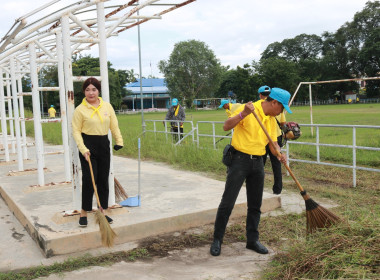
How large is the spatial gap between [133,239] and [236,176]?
145 centimetres

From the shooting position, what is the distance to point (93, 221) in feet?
15.0

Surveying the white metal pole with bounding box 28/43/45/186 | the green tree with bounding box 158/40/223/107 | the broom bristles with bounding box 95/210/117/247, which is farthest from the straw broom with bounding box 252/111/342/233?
the green tree with bounding box 158/40/223/107

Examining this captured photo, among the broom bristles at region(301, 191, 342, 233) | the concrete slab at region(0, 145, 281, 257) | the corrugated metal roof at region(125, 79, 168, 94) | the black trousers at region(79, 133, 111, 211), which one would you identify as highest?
the corrugated metal roof at region(125, 79, 168, 94)

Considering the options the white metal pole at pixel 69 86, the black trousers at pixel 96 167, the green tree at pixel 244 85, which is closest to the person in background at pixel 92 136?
the black trousers at pixel 96 167

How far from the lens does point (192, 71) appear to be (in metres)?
72.6

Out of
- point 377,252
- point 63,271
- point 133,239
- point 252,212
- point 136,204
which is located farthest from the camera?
point 136,204

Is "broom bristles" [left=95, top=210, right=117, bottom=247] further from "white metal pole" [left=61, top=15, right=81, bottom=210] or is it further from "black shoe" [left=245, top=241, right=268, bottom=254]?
"black shoe" [left=245, top=241, right=268, bottom=254]

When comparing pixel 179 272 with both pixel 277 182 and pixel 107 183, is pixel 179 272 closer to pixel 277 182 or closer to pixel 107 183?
pixel 107 183

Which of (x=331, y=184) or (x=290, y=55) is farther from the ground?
(x=290, y=55)

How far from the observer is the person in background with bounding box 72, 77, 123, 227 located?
14.1 feet

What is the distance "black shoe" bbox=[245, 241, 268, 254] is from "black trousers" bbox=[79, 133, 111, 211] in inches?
68.4

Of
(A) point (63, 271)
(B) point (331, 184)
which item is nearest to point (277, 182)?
(B) point (331, 184)

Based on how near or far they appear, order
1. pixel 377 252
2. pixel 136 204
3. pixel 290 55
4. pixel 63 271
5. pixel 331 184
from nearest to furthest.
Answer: pixel 377 252 < pixel 63 271 < pixel 136 204 < pixel 331 184 < pixel 290 55

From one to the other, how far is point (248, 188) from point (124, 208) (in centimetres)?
177
